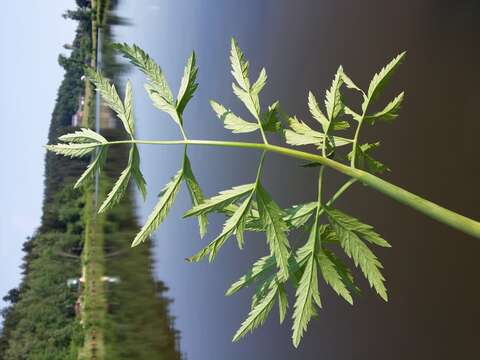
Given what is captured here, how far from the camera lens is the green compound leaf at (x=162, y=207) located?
2.98 feet

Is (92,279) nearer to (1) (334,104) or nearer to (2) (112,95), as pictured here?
(2) (112,95)

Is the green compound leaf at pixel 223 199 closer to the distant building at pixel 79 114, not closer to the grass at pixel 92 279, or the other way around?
the grass at pixel 92 279

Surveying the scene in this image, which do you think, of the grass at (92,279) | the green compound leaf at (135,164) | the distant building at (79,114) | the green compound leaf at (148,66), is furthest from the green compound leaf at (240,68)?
the distant building at (79,114)

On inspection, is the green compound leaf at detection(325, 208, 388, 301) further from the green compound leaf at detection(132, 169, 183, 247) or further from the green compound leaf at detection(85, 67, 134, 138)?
the green compound leaf at detection(85, 67, 134, 138)

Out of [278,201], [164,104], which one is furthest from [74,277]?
[164,104]

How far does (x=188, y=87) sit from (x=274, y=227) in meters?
0.31

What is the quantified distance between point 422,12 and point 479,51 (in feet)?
1.78

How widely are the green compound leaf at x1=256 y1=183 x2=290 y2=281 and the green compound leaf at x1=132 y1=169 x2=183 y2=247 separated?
0.51 ft

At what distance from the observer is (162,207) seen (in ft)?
3.05

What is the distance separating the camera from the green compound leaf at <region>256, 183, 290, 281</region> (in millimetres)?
886

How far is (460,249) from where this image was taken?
281 centimetres

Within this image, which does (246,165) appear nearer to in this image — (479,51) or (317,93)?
(317,93)

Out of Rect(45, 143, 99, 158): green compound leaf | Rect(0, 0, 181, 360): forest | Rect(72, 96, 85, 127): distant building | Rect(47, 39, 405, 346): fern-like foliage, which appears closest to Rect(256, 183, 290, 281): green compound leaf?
Result: Rect(47, 39, 405, 346): fern-like foliage

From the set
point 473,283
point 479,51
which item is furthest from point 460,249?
point 479,51
